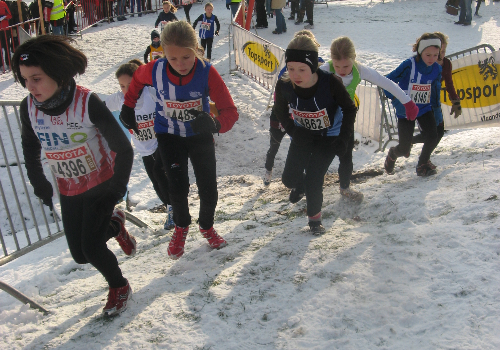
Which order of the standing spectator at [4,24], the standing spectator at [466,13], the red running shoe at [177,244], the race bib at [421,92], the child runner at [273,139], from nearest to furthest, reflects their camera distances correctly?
the red running shoe at [177,244] < the race bib at [421,92] < the child runner at [273,139] < the standing spectator at [4,24] < the standing spectator at [466,13]

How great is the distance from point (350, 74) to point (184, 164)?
2.14 metres

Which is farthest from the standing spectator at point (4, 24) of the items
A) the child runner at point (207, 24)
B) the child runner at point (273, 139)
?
the child runner at point (273, 139)

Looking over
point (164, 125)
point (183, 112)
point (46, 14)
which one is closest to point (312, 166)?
point (183, 112)

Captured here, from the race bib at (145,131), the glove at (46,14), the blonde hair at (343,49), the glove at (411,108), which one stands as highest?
the glove at (46,14)

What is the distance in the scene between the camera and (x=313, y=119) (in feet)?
12.1

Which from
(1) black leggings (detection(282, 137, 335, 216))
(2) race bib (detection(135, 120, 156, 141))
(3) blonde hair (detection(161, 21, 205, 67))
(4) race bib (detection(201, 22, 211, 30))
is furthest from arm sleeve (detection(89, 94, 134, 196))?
(4) race bib (detection(201, 22, 211, 30))

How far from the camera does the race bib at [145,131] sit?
15.9ft

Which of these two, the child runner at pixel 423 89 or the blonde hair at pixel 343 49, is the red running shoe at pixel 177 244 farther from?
the child runner at pixel 423 89

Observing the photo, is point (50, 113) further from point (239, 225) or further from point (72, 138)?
point (239, 225)

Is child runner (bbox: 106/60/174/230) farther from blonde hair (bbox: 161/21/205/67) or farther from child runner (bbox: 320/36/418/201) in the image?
child runner (bbox: 320/36/418/201)

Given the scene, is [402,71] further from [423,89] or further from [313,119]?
[313,119]

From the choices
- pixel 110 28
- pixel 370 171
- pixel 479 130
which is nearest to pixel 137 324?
pixel 370 171

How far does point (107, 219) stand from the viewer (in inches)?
118

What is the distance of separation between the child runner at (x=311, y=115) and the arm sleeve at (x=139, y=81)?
1143 millimetres
